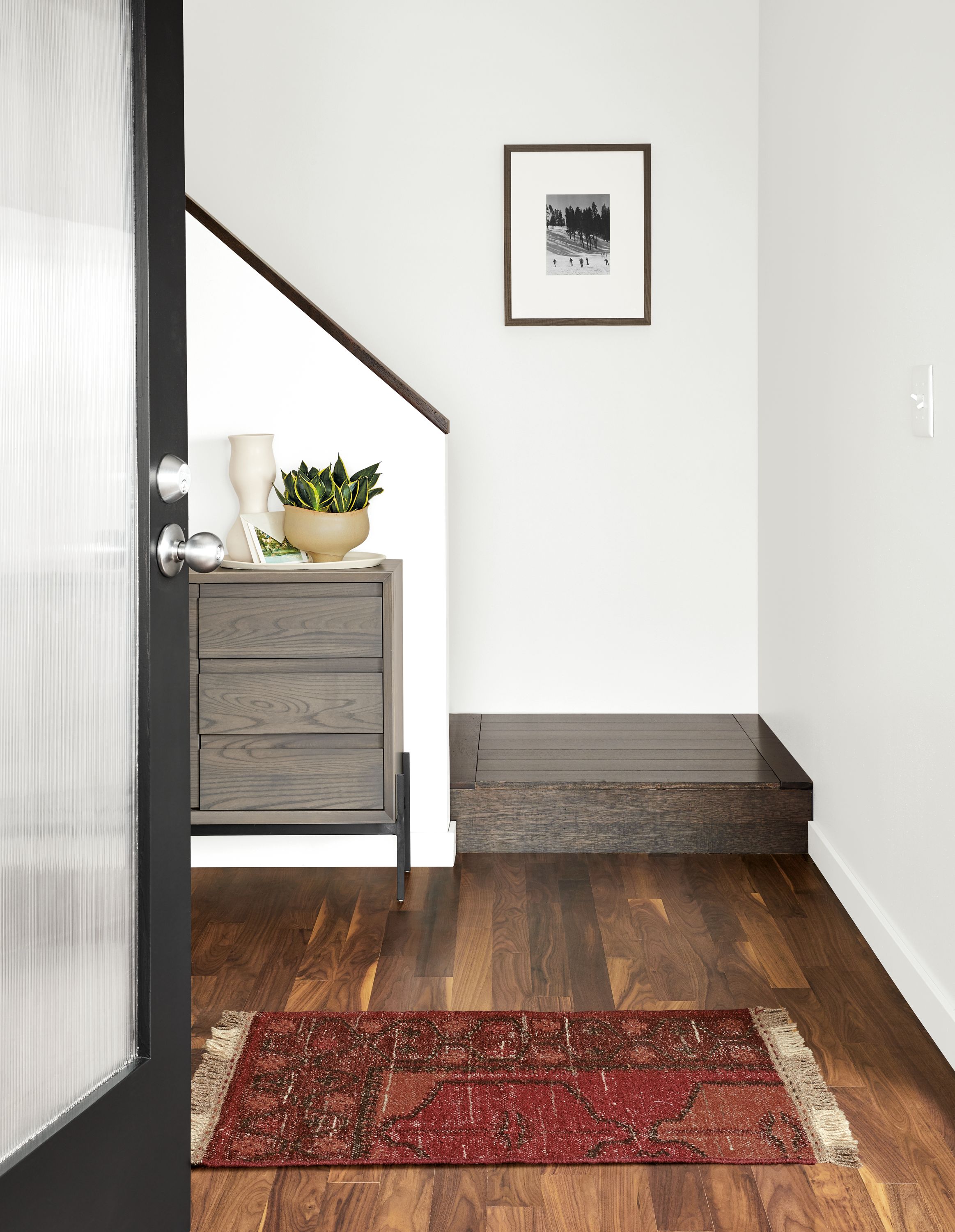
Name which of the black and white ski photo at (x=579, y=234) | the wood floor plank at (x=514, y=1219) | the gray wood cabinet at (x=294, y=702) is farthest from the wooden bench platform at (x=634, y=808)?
the black and white ski photo at (x=579, y=234)

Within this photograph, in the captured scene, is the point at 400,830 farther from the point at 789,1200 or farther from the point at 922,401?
the point at 922,401

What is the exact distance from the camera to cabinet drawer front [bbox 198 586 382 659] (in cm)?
256

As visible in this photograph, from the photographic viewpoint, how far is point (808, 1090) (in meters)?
1.80

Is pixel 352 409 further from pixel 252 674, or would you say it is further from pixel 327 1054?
pixel 327 1054

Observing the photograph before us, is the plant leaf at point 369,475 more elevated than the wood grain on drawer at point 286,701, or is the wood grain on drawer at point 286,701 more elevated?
the plant leaf at point 369,475

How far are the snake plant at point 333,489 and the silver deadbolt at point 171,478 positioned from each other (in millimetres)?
1416

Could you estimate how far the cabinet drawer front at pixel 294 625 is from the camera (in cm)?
256

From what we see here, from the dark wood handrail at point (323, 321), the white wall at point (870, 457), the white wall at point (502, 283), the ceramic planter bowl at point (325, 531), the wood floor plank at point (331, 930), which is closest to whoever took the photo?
the white wall at point (870, 457)

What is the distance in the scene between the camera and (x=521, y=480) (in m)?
3.71

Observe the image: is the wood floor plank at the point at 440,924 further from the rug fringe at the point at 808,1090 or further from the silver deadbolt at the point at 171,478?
the silver deadbolt at the point at 171,478

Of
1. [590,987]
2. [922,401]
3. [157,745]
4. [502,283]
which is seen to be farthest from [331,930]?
[502,283]

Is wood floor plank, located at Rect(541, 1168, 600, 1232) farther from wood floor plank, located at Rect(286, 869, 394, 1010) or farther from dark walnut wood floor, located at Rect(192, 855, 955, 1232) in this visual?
wood floor plank, located at Rect(286, 869, 394, 1010)

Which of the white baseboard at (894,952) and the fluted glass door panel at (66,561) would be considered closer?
the fluted glass door panel at (66,561)

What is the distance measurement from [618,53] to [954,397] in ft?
7.23
